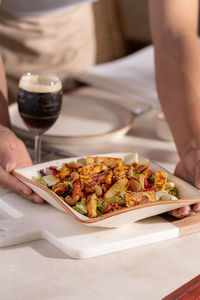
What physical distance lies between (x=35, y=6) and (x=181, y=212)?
4.92ft

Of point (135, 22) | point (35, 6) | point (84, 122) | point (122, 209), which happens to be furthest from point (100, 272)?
point (135, 22)

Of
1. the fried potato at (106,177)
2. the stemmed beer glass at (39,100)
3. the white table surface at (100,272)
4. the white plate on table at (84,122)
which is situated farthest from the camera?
the white plate on table at (84,122)

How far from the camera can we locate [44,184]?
3.87ft

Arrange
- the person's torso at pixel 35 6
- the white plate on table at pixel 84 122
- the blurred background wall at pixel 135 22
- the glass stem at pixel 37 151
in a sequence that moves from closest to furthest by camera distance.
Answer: the glass stem at pixel 37 151 < the white plate on table at pixel 84 122 < the person's torso at pixel 35 6 < the blurred background wall at pixel 135 22

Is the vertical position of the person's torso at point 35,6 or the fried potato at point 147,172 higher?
the person's torso at point 35,6

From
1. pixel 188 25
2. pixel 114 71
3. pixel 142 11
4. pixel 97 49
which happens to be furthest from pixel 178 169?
pixel 142 11

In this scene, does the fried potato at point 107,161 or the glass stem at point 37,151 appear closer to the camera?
the fried potato at point 107,161

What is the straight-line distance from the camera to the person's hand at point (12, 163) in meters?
1.22

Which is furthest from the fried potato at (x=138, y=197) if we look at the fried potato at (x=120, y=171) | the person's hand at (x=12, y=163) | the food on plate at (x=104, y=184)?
the person's hand at (x=12, y=163)

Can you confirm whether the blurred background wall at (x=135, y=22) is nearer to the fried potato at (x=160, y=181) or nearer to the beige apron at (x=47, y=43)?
the beige apron at (x=47, y=43)

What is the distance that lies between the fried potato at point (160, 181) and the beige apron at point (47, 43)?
140cm

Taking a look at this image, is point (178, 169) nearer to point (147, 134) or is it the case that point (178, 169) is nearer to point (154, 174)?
point (154, 174)

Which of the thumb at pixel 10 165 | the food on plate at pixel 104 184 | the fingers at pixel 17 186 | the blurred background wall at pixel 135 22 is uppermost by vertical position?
the thumb at pixel 10 165

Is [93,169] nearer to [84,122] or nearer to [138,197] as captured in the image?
[138,197]
